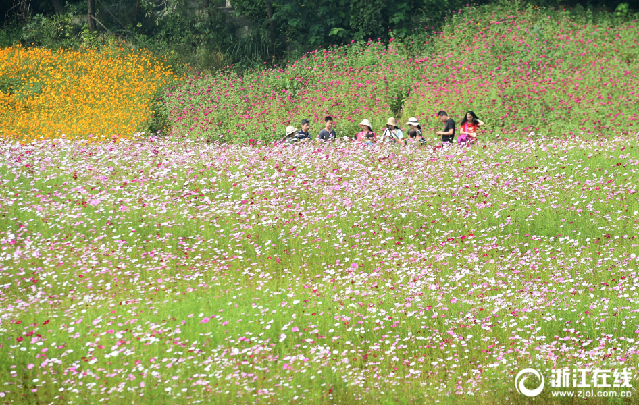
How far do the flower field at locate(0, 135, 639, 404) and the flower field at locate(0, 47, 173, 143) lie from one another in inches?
201

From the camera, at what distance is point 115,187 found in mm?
12273

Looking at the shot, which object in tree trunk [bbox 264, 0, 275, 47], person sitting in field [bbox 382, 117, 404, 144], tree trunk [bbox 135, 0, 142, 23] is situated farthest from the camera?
tree trunk [bbox 135, 0, 142, 23]

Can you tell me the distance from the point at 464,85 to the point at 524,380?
14571 mm

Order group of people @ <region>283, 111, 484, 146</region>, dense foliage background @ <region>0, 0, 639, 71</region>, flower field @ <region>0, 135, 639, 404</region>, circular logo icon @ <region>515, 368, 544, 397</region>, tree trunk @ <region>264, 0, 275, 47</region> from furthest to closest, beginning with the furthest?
tree trunk @ <region>264, 0, 275, 47</region>
dense foliage background @ <region>0, 0, 639, 71</region>
group of people @ <region>283, 111, 484, 146</region>
flower field @ <region>0, 135, 639, 404</region>
circular logo icon @ <region>515, 368, 544, 397</region>

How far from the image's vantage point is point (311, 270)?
1000cm

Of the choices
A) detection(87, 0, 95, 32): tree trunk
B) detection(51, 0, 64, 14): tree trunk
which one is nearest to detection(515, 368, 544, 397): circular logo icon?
detection(87, 0, 95, 32): tree trunk

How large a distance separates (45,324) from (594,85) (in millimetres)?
16248

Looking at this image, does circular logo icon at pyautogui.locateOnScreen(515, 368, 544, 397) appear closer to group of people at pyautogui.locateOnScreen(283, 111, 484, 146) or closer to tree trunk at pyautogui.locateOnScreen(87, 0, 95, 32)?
group of people at pyautogui.locateOnScreen(283, 111, 484, 146)

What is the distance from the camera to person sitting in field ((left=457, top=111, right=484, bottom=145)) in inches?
602

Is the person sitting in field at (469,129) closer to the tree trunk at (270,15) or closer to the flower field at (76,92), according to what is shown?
the flower field at (76,92)

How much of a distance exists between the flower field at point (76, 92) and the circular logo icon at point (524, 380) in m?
12.9

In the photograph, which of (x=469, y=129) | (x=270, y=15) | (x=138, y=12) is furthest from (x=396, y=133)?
(x=138, y=12)

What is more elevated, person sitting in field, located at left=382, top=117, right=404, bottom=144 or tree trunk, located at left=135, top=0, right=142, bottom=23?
tree trunk, located at left=135, top=0, right=142, bottom=23

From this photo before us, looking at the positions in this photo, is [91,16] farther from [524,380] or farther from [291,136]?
[524,380]
